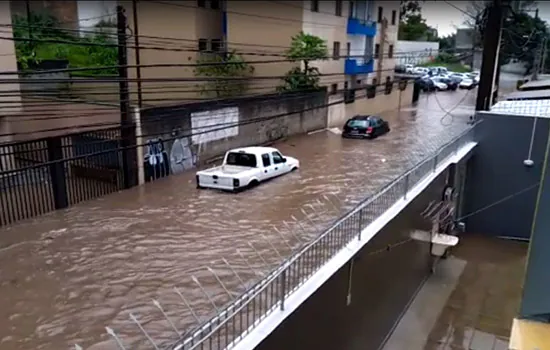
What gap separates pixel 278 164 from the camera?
48.3 feet

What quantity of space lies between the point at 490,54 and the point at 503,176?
534cm

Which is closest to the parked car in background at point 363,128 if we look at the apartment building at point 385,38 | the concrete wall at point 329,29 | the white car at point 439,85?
the concrete wall at point 329,29

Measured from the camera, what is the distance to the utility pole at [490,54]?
19.2 m

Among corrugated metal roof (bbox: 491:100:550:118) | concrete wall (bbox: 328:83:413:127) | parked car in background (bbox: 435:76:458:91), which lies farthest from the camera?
parked car in background (bbox: 435:76:458:91)

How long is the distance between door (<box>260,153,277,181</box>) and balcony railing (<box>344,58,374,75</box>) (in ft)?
47.9

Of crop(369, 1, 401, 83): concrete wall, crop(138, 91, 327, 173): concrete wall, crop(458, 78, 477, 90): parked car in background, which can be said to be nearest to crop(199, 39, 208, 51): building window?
crop(138, 91, 327, 173): concrete wall

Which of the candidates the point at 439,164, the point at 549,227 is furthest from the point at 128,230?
the point at 439,164

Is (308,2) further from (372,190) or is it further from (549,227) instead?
(549,227)

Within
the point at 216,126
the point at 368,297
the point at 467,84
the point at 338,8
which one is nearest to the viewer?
the point at 368,297

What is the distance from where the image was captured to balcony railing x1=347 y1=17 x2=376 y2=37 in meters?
27.4

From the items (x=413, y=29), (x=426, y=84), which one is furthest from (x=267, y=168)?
(x=413, y=29)

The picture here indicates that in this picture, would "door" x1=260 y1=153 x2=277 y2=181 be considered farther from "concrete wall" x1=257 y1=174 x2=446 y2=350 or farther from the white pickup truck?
"concrete wall" x1=257 y1=174 x2=446 y2=350

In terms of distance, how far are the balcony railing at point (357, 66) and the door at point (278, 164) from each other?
46.1 feet

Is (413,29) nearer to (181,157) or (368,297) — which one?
(181,157)
